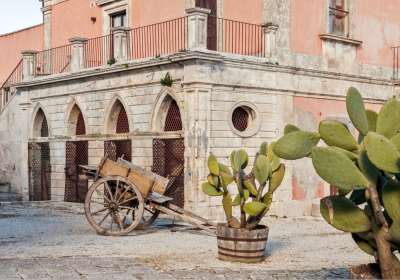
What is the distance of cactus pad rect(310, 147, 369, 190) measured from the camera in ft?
19.0

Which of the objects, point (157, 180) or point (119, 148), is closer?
point (157, 180)

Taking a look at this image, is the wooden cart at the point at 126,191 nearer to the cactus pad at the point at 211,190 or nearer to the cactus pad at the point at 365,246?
the cactus pad at the point at 211,190

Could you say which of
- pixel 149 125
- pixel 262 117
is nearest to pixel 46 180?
pixel 149 125

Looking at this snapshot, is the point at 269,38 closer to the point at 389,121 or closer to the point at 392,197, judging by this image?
the point at 389,121

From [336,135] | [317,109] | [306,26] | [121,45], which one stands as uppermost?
[306,26]

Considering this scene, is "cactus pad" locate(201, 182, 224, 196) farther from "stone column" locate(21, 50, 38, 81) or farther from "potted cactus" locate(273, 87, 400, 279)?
"stone column" locate(21, 50, 38, 81)

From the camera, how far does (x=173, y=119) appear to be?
49.3 ft

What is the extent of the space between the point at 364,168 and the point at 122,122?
1110 centimetres

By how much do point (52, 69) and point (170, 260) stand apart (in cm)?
1287

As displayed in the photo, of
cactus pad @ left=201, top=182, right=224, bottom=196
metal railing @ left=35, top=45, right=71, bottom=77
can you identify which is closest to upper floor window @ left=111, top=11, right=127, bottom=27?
metal railing @ left=35, top=45, right=71, bottom=77

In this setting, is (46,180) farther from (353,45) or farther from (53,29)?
(353,45)

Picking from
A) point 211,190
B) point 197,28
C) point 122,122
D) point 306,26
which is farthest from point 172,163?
point 211,190

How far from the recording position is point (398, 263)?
6.47 metres

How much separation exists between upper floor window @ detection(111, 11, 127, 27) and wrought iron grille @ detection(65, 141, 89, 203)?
12.6 ft
